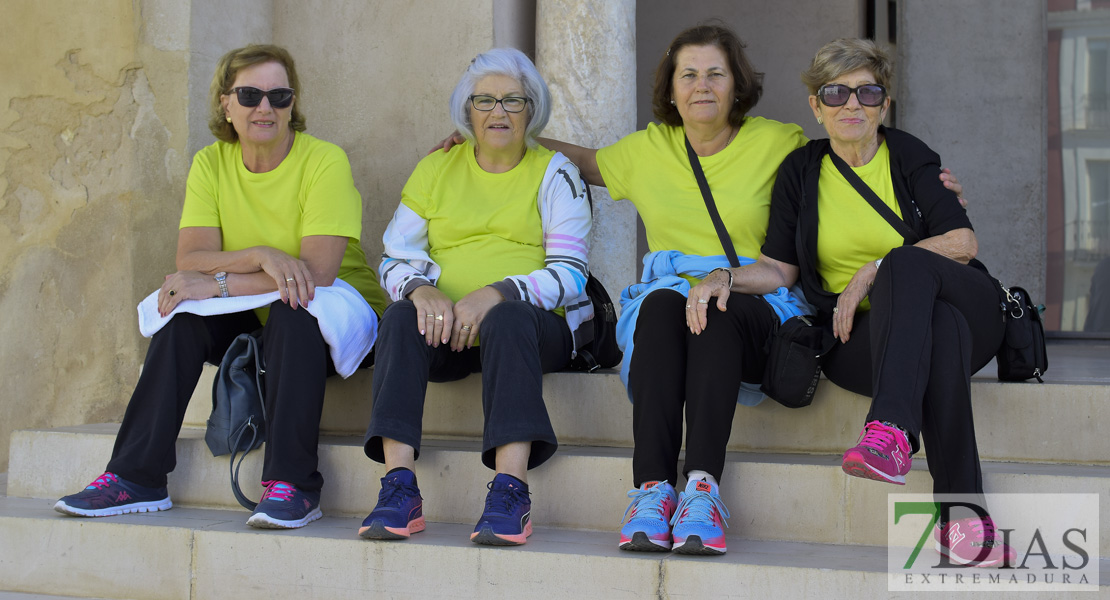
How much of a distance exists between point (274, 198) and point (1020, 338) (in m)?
2.31

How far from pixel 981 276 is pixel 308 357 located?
1.87 meters

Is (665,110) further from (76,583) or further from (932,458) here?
(76,583)

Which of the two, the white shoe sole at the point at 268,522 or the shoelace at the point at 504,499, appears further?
the white shoe sole at the point at 268,522

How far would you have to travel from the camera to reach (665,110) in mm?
3422

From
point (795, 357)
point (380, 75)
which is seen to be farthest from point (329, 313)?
point (380, 75)

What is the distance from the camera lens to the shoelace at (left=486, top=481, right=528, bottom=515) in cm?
265

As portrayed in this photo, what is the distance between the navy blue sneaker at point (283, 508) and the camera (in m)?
2.80

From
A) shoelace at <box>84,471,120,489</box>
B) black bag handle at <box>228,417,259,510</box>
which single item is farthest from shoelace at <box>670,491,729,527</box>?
shoelace at <box>84,471,120,489</box>

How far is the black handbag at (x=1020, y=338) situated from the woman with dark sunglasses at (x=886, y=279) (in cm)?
6

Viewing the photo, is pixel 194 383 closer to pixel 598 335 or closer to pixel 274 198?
pixel 274 198

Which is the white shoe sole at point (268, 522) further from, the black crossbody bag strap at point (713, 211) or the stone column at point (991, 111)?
the stone column at point (991, 111)

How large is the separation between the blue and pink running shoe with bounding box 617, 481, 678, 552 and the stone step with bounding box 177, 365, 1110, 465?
562 millimetres

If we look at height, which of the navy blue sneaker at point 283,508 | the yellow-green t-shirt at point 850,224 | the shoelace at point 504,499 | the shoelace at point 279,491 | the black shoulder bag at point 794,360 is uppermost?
the yellow-green t-shirt at point 850,224

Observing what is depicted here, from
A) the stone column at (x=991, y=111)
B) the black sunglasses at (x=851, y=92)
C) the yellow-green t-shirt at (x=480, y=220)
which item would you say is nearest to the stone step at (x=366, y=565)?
the yellow-green t-shirt at (x=480, y=220)
